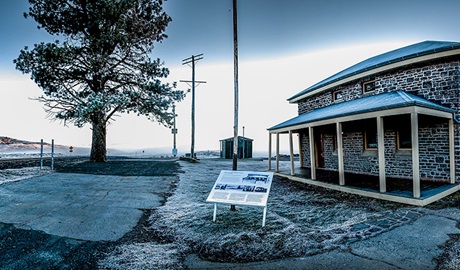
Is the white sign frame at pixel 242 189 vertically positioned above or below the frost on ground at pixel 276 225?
above

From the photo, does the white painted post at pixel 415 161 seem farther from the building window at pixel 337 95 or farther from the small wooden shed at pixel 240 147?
the small wooden shed at pixel 240 147

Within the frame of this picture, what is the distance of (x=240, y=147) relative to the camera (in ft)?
89.6

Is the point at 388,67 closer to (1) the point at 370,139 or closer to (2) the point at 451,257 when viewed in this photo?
(1) the point at 370,139

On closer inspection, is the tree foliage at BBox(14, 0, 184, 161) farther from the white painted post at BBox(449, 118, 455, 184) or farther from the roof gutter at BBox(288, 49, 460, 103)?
the white painted post at BBox(449, 118, 455, 184)

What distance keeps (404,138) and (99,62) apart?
53.4ft

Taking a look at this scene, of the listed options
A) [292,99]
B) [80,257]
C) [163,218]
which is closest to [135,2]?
[292,99]

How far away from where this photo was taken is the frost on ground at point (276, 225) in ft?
12.6

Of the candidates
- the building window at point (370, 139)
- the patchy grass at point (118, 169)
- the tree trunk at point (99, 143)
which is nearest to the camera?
the building window at point (370, 139)

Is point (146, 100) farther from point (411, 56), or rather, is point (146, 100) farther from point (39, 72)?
point (411, 56)

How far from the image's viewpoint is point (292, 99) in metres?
16.2

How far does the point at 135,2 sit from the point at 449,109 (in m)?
17.3

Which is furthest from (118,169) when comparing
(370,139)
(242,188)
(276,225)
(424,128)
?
(424,128)

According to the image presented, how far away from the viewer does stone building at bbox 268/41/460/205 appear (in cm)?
705

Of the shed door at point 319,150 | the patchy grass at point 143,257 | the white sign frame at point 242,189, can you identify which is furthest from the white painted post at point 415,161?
the shed door at point 319,150
